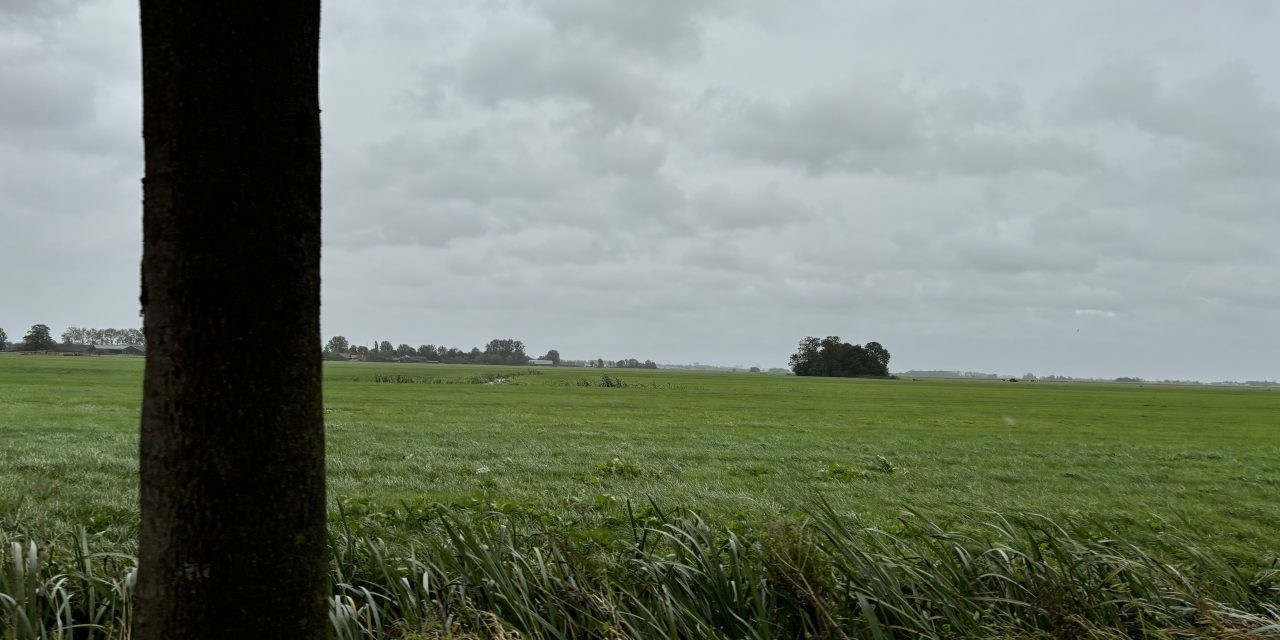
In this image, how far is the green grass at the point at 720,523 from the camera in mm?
3471

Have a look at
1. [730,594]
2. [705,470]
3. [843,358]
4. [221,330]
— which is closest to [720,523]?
[705,470]

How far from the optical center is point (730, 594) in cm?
366

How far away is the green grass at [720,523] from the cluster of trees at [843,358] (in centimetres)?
10873

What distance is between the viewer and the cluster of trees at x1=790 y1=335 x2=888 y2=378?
139000 millimetres

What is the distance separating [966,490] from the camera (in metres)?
13.3

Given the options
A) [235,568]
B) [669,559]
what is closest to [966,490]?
[669,559]

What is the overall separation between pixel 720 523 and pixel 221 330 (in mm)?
8031

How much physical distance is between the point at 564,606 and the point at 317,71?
2618 millimetres

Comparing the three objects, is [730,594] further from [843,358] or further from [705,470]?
[843,358]

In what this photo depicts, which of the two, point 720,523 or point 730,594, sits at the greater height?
point 730,594

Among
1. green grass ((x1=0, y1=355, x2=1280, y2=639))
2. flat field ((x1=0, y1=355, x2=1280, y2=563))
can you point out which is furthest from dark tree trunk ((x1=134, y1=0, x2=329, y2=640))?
flat field ((x1=0, y1=355, x2=1280, y2=563))

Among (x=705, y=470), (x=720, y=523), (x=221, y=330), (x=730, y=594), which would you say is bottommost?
(x=705, y=470)

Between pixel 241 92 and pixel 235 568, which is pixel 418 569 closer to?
pixel 235 568

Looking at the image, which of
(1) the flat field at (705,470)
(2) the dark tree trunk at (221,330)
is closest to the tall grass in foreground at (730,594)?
(1) the flat field at (705,470)
